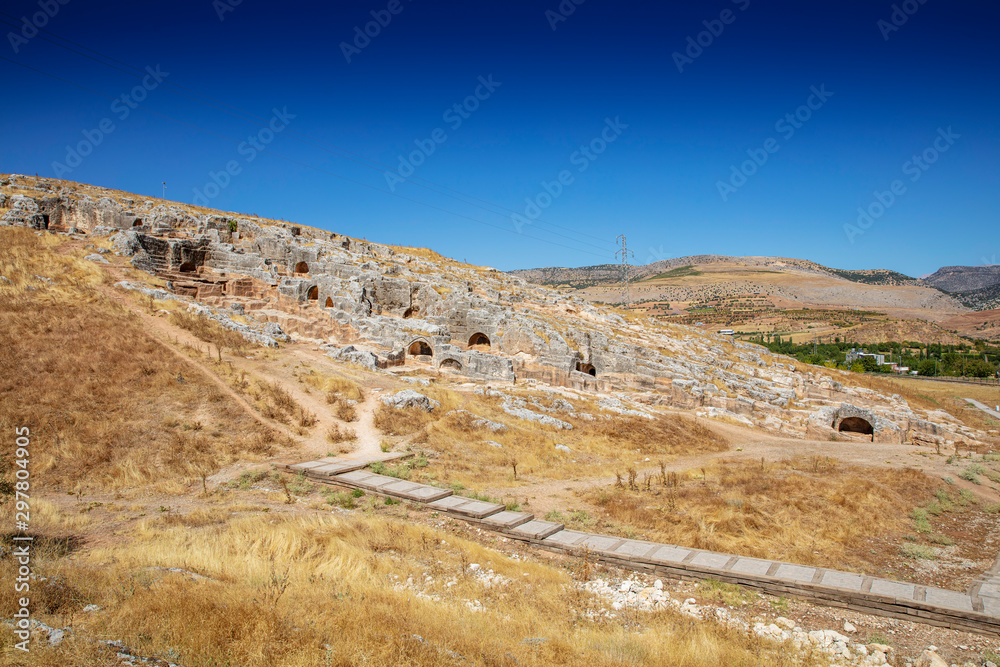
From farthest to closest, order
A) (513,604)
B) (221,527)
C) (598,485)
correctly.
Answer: (598,485)
(221,527)
(513,604)

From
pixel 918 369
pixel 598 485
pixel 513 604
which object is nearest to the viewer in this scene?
pixel 513 604

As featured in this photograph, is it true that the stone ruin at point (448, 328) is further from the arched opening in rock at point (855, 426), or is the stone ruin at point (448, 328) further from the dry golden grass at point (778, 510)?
the dry golden grass at point (778, 510)

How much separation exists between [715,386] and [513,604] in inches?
934

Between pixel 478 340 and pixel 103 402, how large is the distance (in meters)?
20.1

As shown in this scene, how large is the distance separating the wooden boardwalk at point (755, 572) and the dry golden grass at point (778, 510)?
4.33ft

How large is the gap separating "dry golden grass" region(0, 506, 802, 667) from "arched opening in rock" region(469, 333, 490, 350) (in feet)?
74.9

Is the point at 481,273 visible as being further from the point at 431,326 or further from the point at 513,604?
the point at 513,604

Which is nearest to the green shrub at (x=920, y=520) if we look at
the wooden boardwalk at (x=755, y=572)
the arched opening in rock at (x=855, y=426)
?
the wooden boardwalk at (x=755, y=572)

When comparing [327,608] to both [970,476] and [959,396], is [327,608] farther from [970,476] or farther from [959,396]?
[959,396]

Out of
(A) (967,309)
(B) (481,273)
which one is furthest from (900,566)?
(A) (967,309)

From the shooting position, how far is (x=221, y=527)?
27.6ft

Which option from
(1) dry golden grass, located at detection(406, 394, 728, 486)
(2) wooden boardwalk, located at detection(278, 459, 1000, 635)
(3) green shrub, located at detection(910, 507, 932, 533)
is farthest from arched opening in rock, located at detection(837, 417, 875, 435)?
(2) wooden boardwalk, located at detection(278, 459, 1000, 635)

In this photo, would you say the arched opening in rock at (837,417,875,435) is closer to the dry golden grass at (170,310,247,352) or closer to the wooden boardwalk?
the wooden boardwalk

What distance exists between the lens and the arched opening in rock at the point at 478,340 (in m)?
30.9
